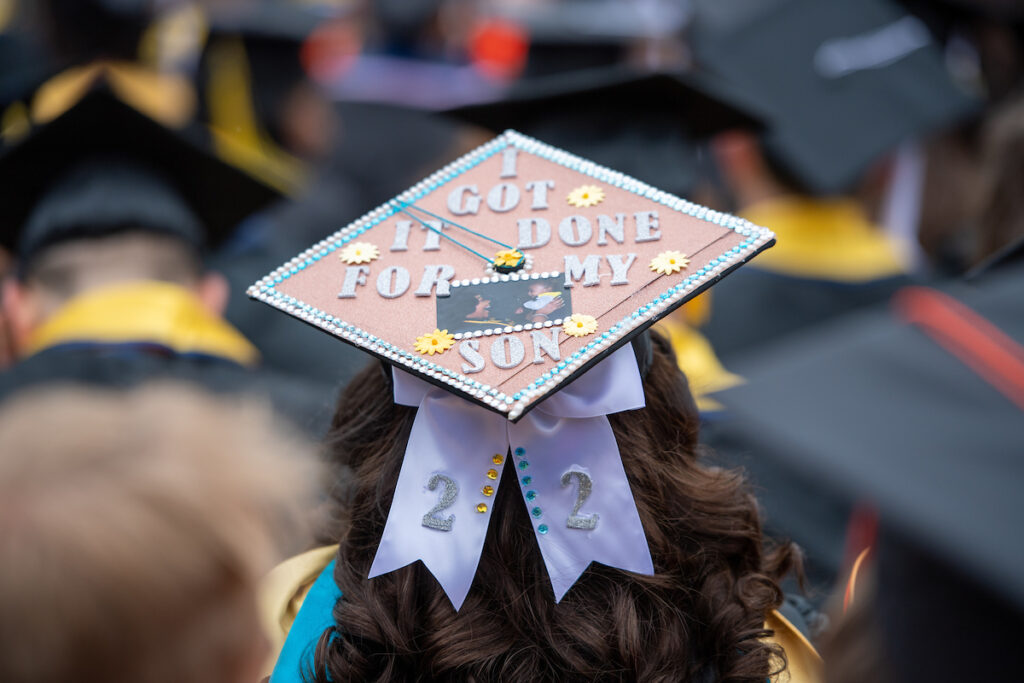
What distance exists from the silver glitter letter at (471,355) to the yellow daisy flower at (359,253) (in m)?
0.27

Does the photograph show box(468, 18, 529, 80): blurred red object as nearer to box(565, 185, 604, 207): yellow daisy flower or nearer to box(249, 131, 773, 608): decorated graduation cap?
box(565, 185, 604, 207): yellow daisy flower

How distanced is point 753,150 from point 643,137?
39.3 inches

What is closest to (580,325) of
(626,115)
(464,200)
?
(464,200)

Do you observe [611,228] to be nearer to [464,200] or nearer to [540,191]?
[540,191]

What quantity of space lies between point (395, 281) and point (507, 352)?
25cm

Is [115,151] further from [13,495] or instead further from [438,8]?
[438,8]

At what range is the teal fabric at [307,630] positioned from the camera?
1.43 m

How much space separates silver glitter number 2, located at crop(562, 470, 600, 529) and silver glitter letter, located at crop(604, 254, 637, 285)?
0.30 metres

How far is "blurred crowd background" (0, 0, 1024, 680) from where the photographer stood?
104 centimetres

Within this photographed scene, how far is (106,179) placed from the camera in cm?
272

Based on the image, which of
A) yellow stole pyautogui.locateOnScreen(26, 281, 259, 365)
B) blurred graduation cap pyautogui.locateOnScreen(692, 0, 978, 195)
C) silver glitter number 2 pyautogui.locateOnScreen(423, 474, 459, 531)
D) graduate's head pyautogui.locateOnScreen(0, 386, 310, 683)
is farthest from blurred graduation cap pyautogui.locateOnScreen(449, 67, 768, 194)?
graduate's head pyautogui.locateOnScreen(0, 386, 310, 683)

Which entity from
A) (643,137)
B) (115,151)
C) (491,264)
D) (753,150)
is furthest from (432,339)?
(753,150)

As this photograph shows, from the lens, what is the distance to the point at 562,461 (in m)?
1.38

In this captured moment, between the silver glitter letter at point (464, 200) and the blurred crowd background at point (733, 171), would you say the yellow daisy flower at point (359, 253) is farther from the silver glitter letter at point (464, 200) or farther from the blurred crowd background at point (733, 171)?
the blurred crowd background at point (733, 171)
